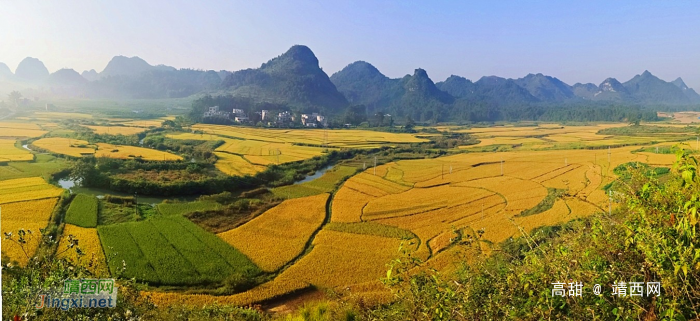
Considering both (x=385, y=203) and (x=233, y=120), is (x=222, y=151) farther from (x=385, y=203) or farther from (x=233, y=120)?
(x=233, y=120)

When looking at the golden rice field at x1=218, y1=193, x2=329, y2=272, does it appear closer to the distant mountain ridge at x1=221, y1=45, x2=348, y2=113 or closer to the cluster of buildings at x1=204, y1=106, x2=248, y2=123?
the cluster of buildings at x1=204, y1=106, x2=248, y2=123

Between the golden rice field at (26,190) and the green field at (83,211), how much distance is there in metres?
0.94

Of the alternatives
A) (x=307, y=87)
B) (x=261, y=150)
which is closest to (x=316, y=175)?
(x=261, y=150)

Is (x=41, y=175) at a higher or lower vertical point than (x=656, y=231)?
lower

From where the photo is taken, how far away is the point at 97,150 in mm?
24828

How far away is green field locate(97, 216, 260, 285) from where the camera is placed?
972 centimetres

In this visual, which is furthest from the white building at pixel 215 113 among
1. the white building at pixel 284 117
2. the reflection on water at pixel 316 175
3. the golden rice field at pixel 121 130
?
the reflection on water at pixel 316 175

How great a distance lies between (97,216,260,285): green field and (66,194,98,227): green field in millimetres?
763

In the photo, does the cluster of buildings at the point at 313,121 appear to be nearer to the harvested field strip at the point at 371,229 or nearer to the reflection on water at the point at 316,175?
the reflection on water at the point at 316,175

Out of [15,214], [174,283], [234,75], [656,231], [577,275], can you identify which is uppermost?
[234,75]

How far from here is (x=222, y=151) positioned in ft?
91.2

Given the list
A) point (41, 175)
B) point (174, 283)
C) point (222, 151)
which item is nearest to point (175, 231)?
point (174, 283)


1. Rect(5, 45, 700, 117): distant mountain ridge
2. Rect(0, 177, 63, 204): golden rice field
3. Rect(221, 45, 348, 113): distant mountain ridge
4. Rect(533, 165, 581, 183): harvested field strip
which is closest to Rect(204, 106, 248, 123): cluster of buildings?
Rect(5, 45, 700, 117): distant mountain ridge

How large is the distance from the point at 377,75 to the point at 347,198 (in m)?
119
